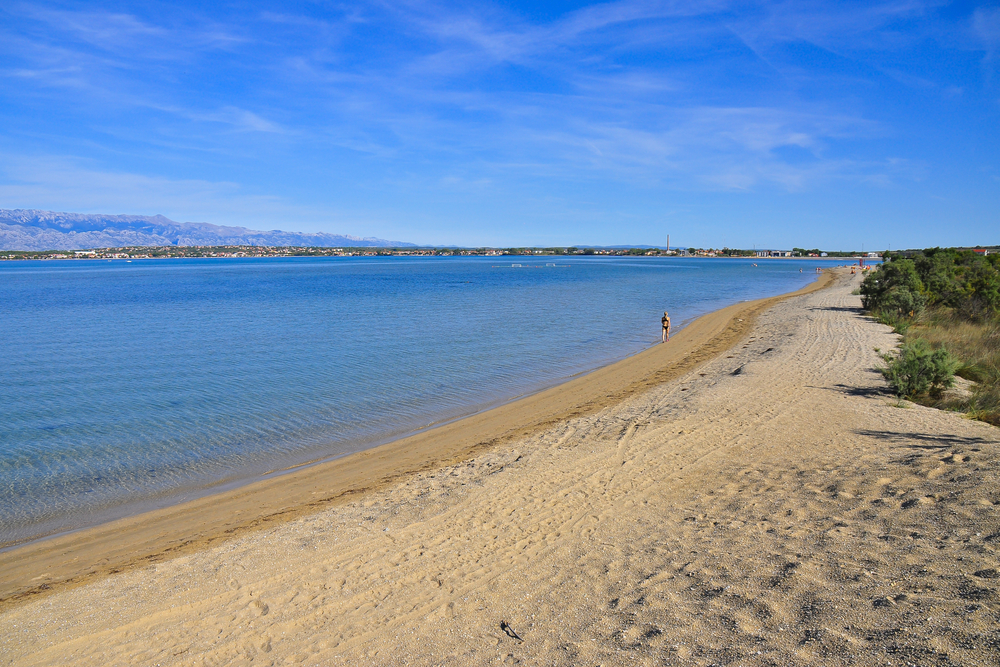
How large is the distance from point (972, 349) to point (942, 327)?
672cm

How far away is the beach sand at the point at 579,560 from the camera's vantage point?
4.60 meters

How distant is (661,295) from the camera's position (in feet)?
176

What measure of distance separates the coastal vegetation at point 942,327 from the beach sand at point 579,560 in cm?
131

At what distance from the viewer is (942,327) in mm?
21562

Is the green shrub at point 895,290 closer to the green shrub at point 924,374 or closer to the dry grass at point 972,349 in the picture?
the dry grass at point 972,349

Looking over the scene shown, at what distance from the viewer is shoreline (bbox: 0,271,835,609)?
23.7ft

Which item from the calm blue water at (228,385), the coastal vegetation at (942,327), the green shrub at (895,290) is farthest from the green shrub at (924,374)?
the green shrub at (895,290)

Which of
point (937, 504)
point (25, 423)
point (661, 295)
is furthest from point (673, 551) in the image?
point (661, 295)

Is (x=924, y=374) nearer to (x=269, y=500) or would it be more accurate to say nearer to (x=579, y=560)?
(x=579, y=560)

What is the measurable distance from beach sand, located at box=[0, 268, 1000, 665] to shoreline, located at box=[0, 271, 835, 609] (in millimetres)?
57

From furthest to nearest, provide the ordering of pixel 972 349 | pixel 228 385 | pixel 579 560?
pixel 228 385
pixel 972 349
pixel 579 560

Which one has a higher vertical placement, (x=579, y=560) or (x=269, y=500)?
(x=579, y=560)

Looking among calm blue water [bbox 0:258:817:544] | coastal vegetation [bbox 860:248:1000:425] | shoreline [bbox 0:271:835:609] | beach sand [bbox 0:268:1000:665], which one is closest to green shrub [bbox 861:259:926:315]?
coastal vegetation [bbox 860:248:1000:425]

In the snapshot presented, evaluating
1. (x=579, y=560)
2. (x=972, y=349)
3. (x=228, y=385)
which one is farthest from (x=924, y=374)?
(x=228, y=385)
